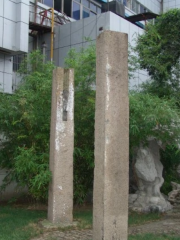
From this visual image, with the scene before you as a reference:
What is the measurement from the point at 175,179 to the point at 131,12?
34.2 ft

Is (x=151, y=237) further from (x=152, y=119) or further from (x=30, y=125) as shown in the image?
(x=30, y=125)

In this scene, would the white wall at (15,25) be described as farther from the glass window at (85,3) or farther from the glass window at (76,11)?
the glass window at (85,3)

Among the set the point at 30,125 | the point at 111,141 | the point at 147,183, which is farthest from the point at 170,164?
the point at 111,141

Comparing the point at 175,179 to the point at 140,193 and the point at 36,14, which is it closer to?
the point at 140,193

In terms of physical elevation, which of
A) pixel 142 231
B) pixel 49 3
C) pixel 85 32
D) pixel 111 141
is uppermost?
pixel 49 3

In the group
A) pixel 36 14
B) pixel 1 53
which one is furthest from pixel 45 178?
pixel 36 14

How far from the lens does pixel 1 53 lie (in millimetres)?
12336

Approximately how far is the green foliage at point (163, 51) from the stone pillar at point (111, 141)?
5.34 m

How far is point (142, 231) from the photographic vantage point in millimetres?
6277

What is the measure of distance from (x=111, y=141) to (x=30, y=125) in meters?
3.51

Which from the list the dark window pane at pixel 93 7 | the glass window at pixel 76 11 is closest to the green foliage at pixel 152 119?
the glass window at pixel 76 11

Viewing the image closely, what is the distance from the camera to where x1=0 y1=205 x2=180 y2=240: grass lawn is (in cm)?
567

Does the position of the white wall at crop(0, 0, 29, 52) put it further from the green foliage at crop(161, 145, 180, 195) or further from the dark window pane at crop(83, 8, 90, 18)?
the green foliage at crop(161, 145, 180, 195)

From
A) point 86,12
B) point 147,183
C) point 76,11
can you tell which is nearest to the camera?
point 147,183
